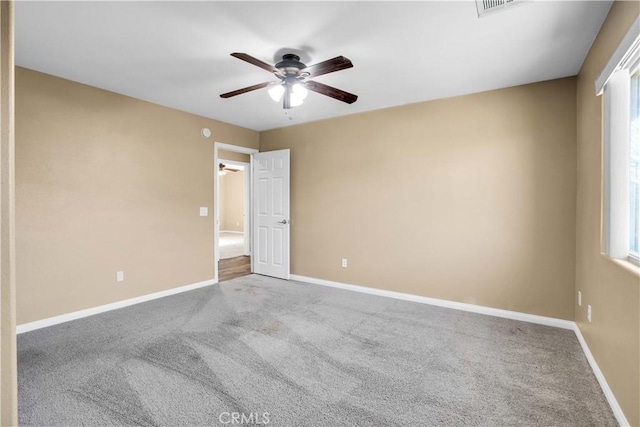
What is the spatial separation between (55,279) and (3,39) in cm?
324

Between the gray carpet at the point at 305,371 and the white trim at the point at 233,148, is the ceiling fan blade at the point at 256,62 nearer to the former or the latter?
the gray carpet at the point at 305,371

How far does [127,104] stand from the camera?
3.71 meters

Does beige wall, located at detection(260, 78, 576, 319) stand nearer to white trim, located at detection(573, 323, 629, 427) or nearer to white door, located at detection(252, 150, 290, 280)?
white door, located at detection(252, 150, 290, 280)

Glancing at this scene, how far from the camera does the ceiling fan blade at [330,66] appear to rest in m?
2.14

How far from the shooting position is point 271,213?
17.1 ft

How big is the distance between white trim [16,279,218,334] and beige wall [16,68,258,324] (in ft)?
0.19

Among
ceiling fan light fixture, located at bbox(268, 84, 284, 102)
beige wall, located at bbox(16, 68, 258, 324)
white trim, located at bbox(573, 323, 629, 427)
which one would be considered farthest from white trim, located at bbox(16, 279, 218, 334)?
white trim, located at bbox(573, 323, 629, 427)

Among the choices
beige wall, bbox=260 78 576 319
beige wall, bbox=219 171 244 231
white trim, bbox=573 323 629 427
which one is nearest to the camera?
white trim, bbox=573 323 629 427
